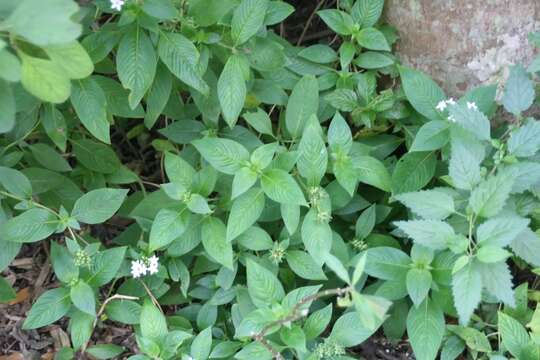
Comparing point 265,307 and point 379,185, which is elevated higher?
point 379,185

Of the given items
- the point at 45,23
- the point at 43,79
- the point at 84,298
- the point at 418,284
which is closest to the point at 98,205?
the point at 84,298

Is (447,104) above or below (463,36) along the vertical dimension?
below

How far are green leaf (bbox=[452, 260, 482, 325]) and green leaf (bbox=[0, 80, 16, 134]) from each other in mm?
1407

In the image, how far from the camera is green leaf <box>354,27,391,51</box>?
9.43ft

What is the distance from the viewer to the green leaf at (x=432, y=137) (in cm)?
261

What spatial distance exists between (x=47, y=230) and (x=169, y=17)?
873mm

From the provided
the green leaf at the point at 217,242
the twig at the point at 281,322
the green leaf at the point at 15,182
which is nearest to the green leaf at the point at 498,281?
the twig at the point at 281,322

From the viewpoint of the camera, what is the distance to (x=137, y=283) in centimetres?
277

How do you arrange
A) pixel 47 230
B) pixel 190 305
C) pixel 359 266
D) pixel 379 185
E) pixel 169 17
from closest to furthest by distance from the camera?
1. pixel 359 266
2. pixel 169 17
3. pixel 47 230
4. pixel 379 185
5. pixel 190 305

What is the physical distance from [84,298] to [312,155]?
0.95m

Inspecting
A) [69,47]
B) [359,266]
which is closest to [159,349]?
[359,266]

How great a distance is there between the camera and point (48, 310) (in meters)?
2.52

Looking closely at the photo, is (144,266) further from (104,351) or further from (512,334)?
(512,334)

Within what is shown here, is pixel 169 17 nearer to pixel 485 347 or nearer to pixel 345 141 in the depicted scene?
pixel 345 141
